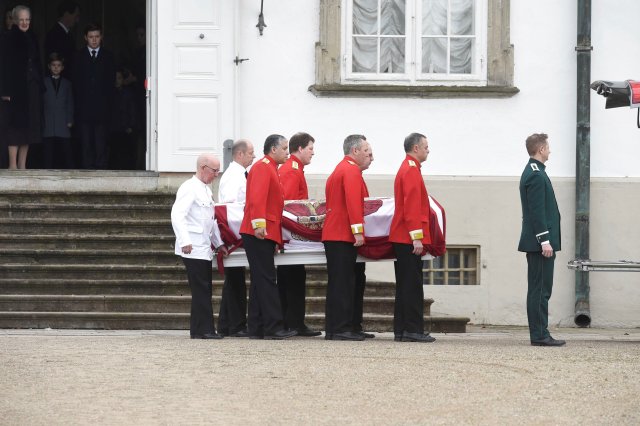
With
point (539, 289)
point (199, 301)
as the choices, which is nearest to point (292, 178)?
point (199, 301)

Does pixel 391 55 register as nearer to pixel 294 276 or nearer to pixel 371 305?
pixel 371 305

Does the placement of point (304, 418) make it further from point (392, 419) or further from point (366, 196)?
point (366, 196)

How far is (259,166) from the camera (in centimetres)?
1435

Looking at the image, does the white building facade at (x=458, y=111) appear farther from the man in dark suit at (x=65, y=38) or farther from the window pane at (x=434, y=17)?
the man in dark suit at (x=65, y=38)

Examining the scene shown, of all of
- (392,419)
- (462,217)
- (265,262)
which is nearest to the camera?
(392,419)

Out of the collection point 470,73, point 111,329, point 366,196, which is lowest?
point 111,329

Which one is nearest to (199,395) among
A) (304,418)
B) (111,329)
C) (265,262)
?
(304,418)

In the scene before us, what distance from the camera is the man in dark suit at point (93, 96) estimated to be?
1942cm

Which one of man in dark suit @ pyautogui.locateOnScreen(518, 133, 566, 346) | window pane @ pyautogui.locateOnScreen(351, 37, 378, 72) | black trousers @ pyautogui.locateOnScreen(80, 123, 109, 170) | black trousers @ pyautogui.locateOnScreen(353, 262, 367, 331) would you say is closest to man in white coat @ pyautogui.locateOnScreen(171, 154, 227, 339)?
black trousers @ pyautogui.locateOnScreen(353, 262, 367, 331)

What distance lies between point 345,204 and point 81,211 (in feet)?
14.3

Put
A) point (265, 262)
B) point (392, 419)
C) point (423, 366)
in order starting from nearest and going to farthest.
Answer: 1. point (392, 419)
2. point (423, 366)
3. point (265, 262)

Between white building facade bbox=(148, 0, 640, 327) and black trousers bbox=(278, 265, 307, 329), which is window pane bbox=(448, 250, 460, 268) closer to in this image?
white building facade bbox=(148, 0, 640, 327)

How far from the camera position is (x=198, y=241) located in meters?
14.4

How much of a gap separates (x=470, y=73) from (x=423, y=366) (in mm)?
7107
